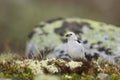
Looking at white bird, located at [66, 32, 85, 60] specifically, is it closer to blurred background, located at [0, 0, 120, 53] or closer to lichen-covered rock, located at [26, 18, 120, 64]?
lichen-covered rock, located at [26, 18, 120, 64]

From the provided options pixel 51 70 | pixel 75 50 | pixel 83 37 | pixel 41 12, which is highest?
pixel 41 12

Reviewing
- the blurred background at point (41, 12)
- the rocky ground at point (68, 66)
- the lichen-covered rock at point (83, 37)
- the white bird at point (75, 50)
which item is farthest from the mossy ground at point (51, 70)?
the blurred background at point (41, 12)

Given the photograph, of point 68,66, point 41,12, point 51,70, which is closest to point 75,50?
point 68,66

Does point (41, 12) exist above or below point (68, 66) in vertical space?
above

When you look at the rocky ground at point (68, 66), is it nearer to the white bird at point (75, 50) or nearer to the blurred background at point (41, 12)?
the white bird at point (75, 50)

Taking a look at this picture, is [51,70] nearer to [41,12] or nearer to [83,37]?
[83,37]

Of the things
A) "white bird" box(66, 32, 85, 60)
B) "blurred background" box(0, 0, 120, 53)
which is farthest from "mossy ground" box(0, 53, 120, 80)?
"blurred background" box(0, 0, 120, 53)

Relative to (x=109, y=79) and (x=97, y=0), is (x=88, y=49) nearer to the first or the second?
(x=109, y=79)
